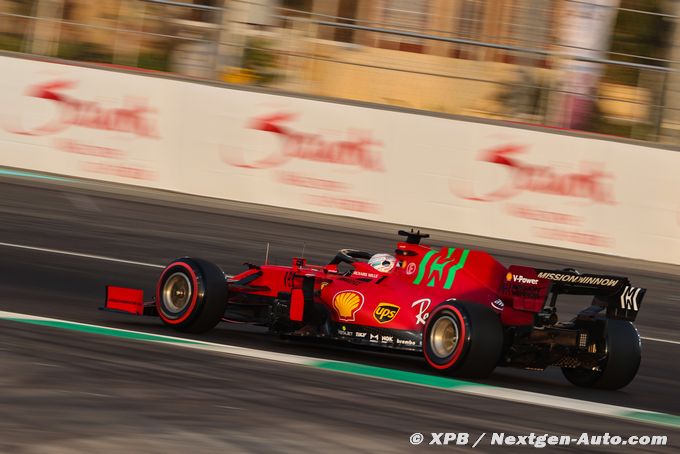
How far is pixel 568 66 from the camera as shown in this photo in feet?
55.6

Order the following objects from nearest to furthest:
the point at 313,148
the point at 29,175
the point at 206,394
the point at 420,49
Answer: the point at 206,394, the point at 313,148, the point at 29,175, the point at 420,49

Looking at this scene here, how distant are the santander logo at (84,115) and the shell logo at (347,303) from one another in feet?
30.1

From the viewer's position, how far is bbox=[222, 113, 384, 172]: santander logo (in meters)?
15.9

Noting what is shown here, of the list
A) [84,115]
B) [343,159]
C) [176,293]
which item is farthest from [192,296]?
[84,115]

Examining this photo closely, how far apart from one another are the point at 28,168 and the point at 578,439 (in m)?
12.7

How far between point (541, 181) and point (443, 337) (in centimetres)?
826

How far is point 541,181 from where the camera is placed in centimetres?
1541

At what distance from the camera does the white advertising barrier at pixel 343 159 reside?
15.3m

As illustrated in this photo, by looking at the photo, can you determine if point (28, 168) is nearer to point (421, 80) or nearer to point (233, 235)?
point (233, 235)

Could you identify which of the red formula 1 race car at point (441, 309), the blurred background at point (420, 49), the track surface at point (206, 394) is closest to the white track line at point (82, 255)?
the track surface at point (206, 394)

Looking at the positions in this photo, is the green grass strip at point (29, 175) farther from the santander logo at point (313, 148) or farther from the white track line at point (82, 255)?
the white track line at point (82, 255)

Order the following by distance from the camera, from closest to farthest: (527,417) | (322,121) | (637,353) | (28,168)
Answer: (527,417), (637,353), (322,121), (28,168)

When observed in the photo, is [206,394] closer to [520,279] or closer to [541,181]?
[520,279]

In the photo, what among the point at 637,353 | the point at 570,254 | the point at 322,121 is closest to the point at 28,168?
the point at 322,121
